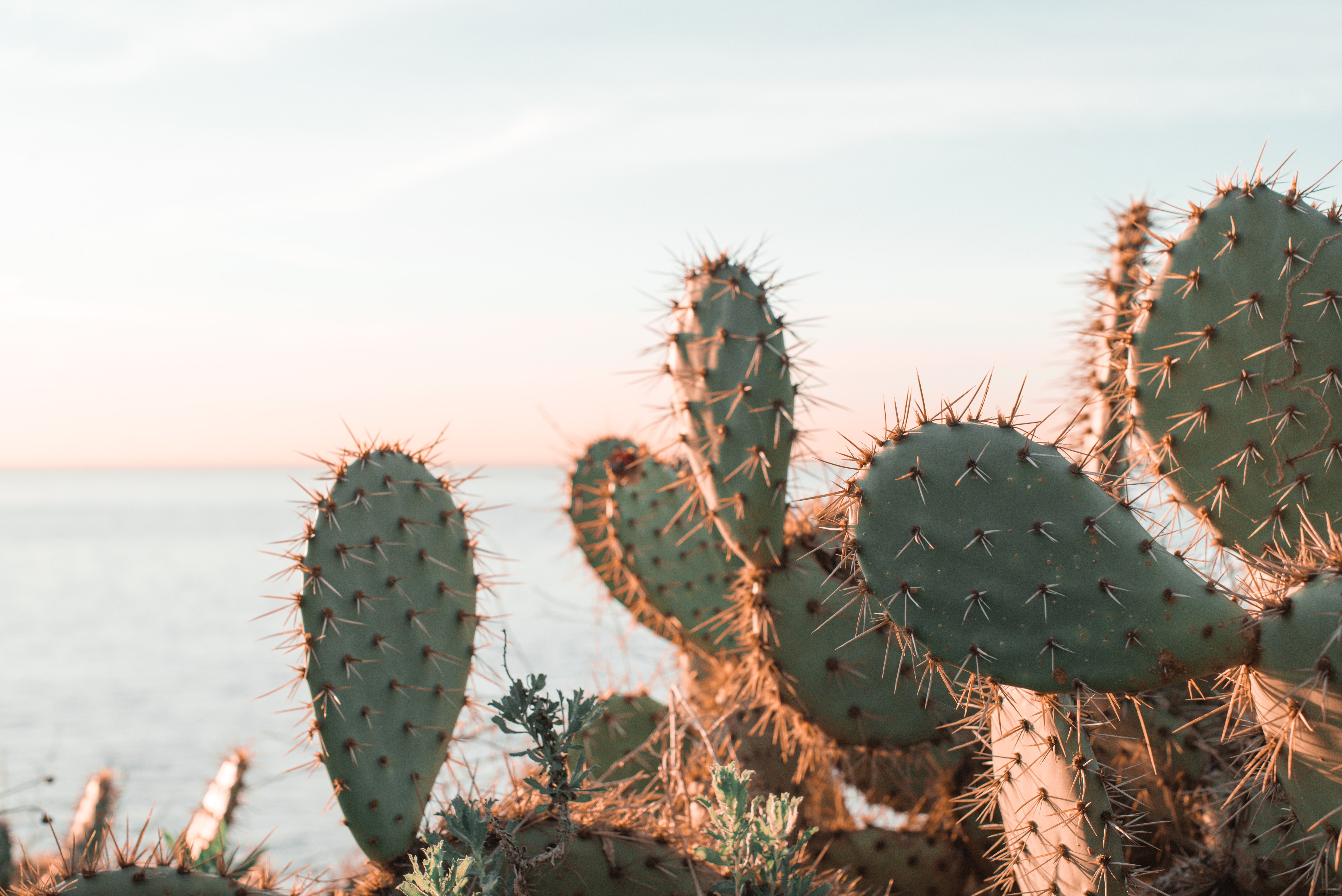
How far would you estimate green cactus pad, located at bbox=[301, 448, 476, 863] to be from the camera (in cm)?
165

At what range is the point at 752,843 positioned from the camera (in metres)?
1.26

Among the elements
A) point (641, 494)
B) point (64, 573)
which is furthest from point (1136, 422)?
point (64, 573)

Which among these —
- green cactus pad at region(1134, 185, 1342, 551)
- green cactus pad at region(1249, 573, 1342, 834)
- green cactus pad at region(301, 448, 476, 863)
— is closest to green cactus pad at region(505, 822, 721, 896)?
green cactus pad at region(301, 448, 476, 863)

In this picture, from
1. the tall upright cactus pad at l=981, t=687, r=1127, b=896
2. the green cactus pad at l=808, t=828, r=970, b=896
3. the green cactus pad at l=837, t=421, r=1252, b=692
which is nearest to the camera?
the green cactus pad at l=837, t=421, r=1252, b=692

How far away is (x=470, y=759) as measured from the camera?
2635mm

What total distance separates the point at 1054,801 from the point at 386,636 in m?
1.12

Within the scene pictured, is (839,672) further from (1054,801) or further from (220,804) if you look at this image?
(220,804)

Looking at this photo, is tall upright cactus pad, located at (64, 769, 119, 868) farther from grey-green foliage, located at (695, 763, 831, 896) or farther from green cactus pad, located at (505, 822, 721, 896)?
grey-green foliage, located at (695, 763, 831, 896)

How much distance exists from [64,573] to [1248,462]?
40152mm

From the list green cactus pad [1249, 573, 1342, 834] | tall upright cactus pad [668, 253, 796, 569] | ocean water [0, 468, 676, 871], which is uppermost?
tall upright cactus pad [668, 253, 796, 569]

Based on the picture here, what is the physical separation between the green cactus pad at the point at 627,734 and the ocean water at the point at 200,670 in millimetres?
173

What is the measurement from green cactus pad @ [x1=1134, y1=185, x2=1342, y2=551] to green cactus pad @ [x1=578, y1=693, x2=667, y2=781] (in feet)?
4.83

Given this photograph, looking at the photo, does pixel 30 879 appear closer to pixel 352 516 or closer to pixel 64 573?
pixel 352 516

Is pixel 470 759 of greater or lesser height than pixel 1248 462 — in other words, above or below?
below
